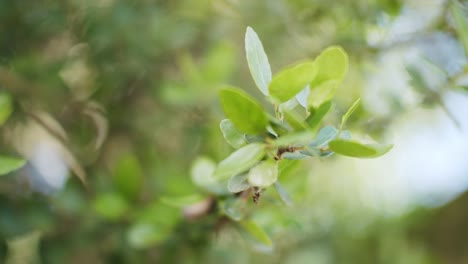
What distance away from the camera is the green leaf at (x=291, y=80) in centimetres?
28

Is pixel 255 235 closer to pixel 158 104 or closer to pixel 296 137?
pixel 296 137

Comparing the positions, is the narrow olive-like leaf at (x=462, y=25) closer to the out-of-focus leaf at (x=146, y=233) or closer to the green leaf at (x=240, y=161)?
the green leaf at (x=240, y=161)

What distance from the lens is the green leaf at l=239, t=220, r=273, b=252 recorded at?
421mm

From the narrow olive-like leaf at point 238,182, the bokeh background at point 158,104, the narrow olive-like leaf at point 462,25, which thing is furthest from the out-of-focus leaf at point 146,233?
the narrow olive-like leaf at point 462,25

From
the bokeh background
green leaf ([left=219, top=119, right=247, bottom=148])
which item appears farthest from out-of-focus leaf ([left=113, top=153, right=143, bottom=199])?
green leaf ([left=219, top=119, right=247, bottom=148])

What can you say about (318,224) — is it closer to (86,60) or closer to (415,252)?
(415,252)

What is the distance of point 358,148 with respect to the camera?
287mm

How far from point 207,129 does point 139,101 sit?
0.85 ft

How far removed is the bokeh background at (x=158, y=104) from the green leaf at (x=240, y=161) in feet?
0.65

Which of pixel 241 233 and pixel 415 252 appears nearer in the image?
pixel 241 233

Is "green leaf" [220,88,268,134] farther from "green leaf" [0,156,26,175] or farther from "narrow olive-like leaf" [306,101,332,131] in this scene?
"green leaf" [0,156,26,175]

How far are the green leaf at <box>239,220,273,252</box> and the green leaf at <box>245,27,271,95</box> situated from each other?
0.16 metres

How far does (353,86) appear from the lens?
1.01m

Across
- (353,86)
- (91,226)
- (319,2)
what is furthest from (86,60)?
(353,86)
